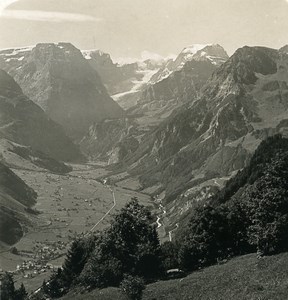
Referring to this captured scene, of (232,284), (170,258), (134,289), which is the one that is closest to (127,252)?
(170,258)

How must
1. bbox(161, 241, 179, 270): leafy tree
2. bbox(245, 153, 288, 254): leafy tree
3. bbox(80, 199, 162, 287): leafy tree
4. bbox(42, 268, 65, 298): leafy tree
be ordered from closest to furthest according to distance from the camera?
bbox(245, 153, 288, 254): leafy tree < bbox(80, 199, 162, 287): leafy tree < bbox(161, 241, 179, 270): leafy tree < bbox(42, 268, 65, 298): leafy tree

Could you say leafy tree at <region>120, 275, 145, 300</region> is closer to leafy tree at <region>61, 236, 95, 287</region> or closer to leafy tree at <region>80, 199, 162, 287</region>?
leafy tree at <region>80, 199, 162, 287</region>

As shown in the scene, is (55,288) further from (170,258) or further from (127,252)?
(127,252)

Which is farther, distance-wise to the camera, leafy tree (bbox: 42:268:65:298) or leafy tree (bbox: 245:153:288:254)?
leafy tree (bbox: 42:268:65:298)

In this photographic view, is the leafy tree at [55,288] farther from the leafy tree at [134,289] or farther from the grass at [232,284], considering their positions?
the leafy tree at [134,289]

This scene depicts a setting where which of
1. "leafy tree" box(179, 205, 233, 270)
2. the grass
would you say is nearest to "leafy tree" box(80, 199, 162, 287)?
"leafy tree" box(179, 205, 233, 270)

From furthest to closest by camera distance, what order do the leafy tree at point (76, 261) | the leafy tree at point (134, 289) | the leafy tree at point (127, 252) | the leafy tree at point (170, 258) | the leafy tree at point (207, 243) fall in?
the leafy tree at point (76, 261) < the leafy tree at point (170, 258) < the leafy tree at point (127, 252) < the leafy tree at point (207, 243) < the leafy tree at point (134, 289)

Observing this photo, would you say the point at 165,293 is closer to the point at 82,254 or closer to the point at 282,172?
the point at 282,172

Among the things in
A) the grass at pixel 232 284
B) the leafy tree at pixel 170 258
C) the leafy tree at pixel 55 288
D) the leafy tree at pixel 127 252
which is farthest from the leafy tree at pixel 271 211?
the leafy tree at pixel 55 288

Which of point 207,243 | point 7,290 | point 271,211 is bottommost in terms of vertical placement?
point 7,290
